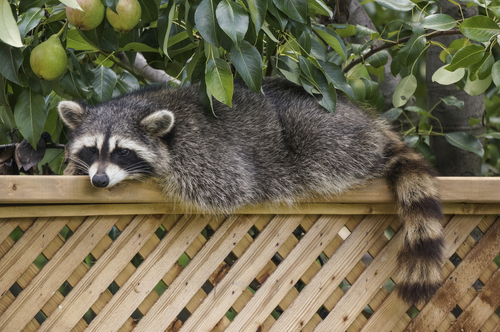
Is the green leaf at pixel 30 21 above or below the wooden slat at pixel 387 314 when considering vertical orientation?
above

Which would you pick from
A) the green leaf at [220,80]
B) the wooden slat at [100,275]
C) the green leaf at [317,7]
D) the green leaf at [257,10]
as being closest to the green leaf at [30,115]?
the wooden slat at [100,275]

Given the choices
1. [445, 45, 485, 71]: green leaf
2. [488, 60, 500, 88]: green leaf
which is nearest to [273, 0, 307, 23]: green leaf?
A: [445, 45, 485, 71]: green leaf

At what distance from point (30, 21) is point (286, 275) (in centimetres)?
154

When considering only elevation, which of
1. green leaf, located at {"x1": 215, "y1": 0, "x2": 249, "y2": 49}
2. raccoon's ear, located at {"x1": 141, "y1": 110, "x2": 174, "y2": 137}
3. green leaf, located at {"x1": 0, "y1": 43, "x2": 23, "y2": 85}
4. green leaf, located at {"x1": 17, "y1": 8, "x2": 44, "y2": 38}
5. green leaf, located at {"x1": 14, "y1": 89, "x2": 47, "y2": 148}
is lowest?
raccoon's ear, located at {"x1": 141, "y1": 110, "x2": 174, "y2": 137}

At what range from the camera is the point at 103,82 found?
8.57 ft

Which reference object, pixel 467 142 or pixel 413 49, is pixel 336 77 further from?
pixel 467 142

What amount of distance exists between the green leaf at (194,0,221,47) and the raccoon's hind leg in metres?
1.11

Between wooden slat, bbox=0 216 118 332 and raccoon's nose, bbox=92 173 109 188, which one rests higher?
raccoon's nose, bbox=92 173 109 188

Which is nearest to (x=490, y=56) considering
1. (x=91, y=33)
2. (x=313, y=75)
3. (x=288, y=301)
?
(x=313, y=75)

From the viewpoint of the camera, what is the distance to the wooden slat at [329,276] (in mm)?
2271

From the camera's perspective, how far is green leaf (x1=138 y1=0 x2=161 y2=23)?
78.9 inches

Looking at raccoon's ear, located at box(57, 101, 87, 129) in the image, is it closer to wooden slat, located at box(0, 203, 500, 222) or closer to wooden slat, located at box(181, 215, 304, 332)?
wooden slat, located at box(0, 203, 500, 222)

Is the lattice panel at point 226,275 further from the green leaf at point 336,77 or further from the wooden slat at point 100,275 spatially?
the green leaf at point 336,77

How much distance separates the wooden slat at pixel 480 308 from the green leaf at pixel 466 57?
3.29 ft
